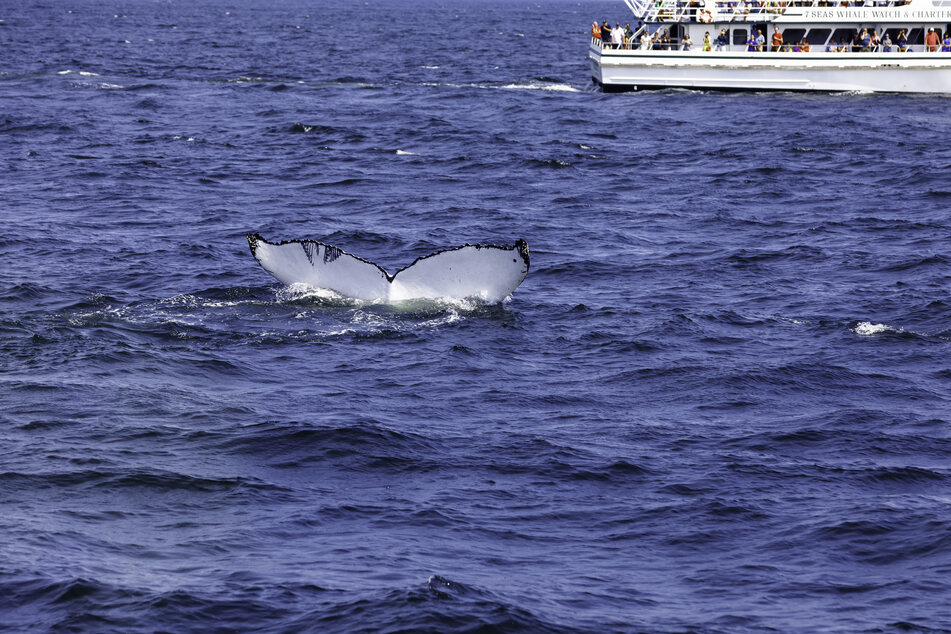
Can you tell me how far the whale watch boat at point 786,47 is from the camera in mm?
59750

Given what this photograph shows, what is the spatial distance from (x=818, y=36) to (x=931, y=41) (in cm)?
543

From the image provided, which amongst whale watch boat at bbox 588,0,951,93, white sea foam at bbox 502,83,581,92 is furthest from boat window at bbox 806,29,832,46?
white sea foam at bbox 502,83,581,92

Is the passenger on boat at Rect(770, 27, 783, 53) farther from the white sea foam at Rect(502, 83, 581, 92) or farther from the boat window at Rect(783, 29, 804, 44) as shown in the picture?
the white sea foam at Rect(502, 83, 581, 92)

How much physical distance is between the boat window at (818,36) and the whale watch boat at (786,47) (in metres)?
0.05

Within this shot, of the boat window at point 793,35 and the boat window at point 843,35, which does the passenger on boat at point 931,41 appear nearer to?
the boat window at point 843,35

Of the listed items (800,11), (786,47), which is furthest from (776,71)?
(800,11)

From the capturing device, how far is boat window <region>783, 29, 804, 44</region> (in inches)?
2447

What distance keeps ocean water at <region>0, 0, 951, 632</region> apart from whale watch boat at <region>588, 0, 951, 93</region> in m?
19.5

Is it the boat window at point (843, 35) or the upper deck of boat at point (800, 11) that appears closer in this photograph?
the upper deck of boat at point (800, 11)

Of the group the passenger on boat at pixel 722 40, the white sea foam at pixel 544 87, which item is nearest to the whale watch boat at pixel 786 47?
the passenger on boat at pixel 722 40

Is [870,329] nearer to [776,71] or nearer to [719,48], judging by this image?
[776,71]

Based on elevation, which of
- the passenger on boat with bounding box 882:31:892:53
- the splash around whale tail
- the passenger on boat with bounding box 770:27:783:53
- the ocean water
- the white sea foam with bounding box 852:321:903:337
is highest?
the passenger on boat with bounding box 770:27:783:53

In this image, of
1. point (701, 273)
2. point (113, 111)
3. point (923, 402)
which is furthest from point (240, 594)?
point (113, 111)

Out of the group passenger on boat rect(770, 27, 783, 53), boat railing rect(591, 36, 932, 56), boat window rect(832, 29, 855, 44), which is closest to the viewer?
boat railing rect(591, 36, 932, 56)
